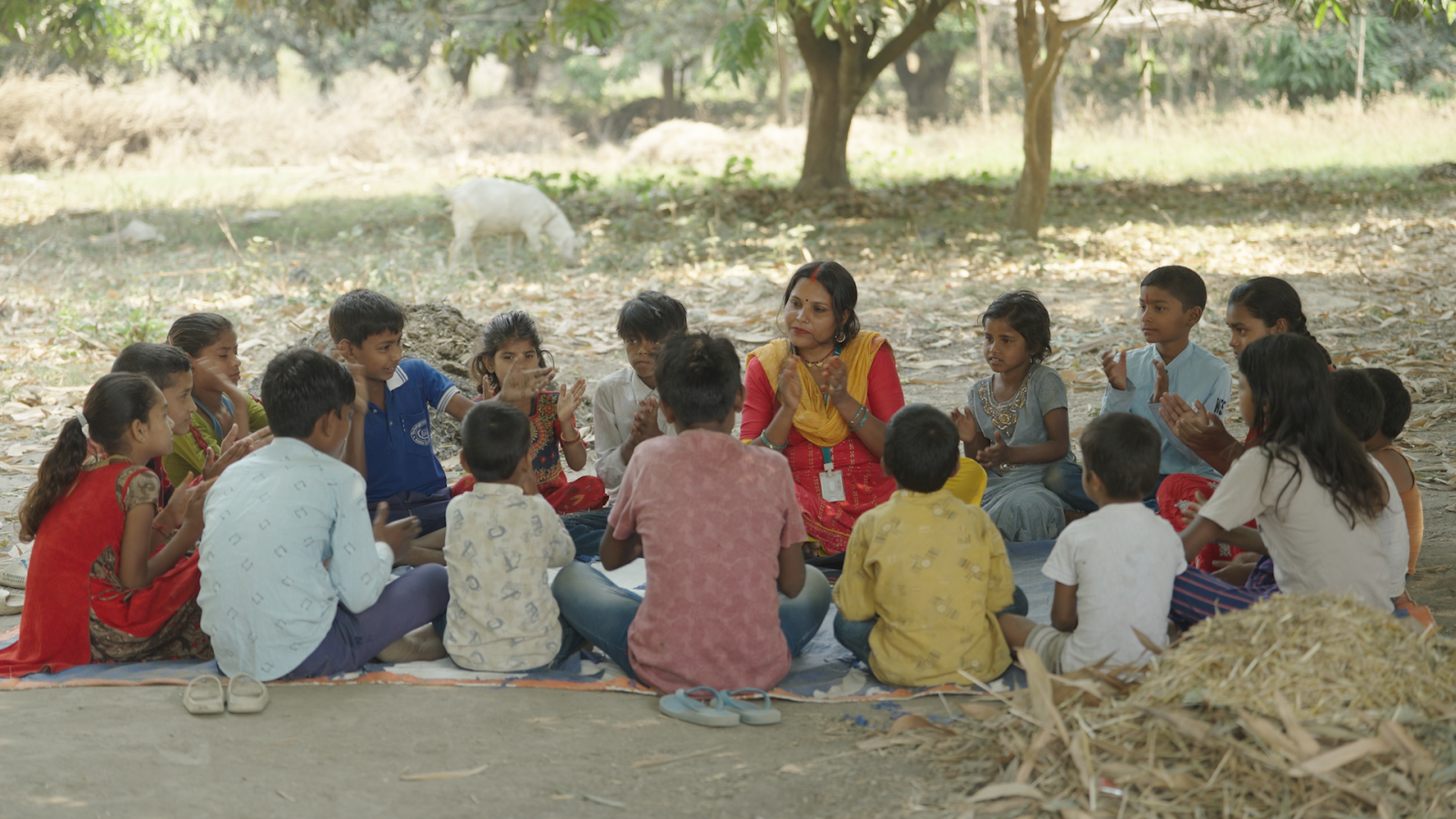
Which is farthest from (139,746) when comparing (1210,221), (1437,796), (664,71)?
(664,71)

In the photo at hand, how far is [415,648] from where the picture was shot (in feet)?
11.0

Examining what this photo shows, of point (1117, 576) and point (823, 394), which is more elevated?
point (823, 394)

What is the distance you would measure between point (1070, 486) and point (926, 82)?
2561cm

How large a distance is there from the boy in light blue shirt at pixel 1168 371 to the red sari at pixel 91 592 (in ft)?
10.1

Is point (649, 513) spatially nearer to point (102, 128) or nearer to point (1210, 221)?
point (1210, 221)

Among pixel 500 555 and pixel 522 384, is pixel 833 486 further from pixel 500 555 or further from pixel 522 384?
pixel 500 555

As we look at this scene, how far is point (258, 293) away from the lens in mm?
9648

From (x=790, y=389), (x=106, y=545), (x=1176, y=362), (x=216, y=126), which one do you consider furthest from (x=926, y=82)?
(x=106, y=545)

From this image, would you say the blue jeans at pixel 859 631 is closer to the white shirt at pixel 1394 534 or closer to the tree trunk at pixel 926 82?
the white shirt at pixel 1394 534

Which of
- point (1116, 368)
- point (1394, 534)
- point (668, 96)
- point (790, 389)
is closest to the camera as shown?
point (1394, 534)

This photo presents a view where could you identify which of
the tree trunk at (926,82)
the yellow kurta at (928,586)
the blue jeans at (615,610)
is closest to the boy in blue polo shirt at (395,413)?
the blue jeans at (615,610)

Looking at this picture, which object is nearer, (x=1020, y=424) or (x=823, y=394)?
(x=823, y=394)

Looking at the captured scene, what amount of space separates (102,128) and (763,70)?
657 inches

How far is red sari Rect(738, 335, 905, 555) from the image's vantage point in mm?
4137
